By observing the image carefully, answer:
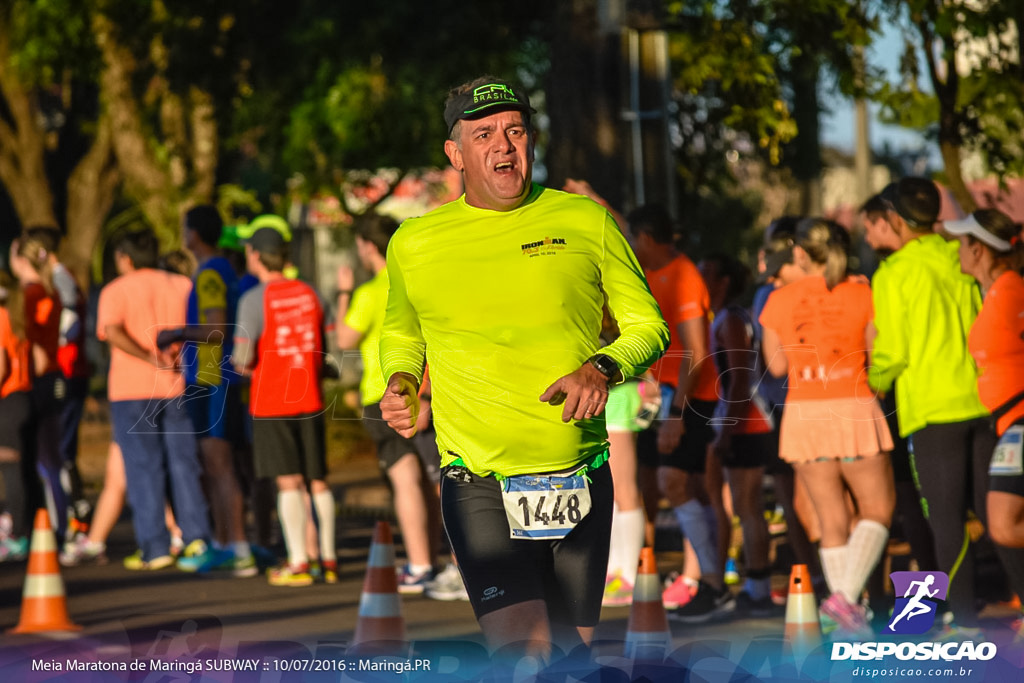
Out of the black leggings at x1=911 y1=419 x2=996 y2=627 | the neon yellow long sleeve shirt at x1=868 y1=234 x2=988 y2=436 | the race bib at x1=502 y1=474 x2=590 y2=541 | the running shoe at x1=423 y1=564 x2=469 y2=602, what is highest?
the neon yellow long sleeve shirt at x1=868 y1=234 x2=988 y2=436

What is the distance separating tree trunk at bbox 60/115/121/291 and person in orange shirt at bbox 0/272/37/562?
1484 cm

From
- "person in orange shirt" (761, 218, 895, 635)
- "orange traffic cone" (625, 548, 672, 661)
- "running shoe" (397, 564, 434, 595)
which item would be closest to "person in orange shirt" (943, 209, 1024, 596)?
"person in orange shirt" (761, 218, 895, 635)

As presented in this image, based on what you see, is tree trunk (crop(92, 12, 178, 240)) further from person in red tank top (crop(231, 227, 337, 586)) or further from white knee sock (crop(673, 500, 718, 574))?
white knee sock (crop(673, 500, 718, 574))

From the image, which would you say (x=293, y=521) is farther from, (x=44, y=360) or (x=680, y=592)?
(x=680, y=592)

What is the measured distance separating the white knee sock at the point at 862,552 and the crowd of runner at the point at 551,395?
0.02 metres

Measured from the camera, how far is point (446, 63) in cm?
1975

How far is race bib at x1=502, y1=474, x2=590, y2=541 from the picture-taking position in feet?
15.8

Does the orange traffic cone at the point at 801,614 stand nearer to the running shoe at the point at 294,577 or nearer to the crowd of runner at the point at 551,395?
the crowd of runner at the point at 551,395

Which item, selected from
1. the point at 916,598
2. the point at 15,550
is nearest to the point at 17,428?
the point at 15,550

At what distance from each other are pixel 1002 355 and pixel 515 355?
11.1 feet

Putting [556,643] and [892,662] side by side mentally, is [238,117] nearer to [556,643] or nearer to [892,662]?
[892,662]

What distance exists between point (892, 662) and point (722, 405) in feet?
9.57

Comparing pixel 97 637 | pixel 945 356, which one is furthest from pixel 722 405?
pixel 97 637

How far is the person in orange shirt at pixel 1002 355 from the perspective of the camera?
7176 mm
